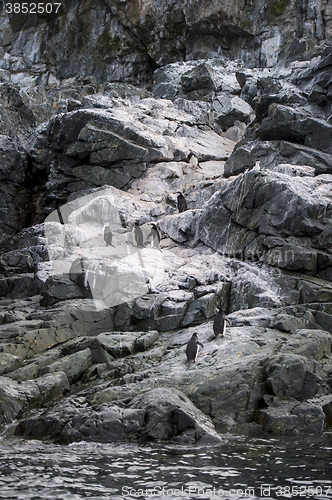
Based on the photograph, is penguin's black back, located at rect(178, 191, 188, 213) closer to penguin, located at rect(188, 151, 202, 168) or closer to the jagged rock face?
penguin, located at rect(188, 151, 202, 168)

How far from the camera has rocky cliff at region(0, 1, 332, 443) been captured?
9773mm

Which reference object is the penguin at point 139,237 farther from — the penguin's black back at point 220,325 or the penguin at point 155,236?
the penguin's black back at point 220,325

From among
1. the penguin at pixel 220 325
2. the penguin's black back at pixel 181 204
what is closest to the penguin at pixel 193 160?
the penguin's black back at pixel 181 204

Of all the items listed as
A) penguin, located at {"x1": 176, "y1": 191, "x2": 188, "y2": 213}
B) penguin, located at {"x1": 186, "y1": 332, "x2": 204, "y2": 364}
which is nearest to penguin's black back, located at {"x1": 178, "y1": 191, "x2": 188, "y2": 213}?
penguin, located at {"x1": 176, "y1": 191, "x2": 188, "y2": 213}

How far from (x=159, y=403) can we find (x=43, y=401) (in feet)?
12.2

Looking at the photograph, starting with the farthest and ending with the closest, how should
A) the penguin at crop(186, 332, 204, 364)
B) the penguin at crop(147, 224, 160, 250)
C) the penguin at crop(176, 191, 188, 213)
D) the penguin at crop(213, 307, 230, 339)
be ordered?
1. the penguin at crop(176, 191, 188, 213)
2. the penguin at crop(147, 224, 160, 250)
3. the penguin at crop(213, 307, 230, 339)
4. the penguin at crop(186, 332, 204, 364)

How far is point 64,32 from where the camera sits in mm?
46469

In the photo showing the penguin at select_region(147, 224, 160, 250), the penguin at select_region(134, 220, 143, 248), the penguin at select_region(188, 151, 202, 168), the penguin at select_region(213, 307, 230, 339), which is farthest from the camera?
the penguin at select_region(188, 151, 202, 168)

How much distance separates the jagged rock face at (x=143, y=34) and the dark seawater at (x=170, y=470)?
131 ft

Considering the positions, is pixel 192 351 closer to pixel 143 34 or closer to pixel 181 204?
pixel 181 204

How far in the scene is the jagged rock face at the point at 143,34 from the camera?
40.1 metres

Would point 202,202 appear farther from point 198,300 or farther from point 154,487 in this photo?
point 154,487

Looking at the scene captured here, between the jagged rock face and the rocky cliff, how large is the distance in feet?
0.75

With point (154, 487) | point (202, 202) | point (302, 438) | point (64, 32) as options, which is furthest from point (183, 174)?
point (64, 32)
